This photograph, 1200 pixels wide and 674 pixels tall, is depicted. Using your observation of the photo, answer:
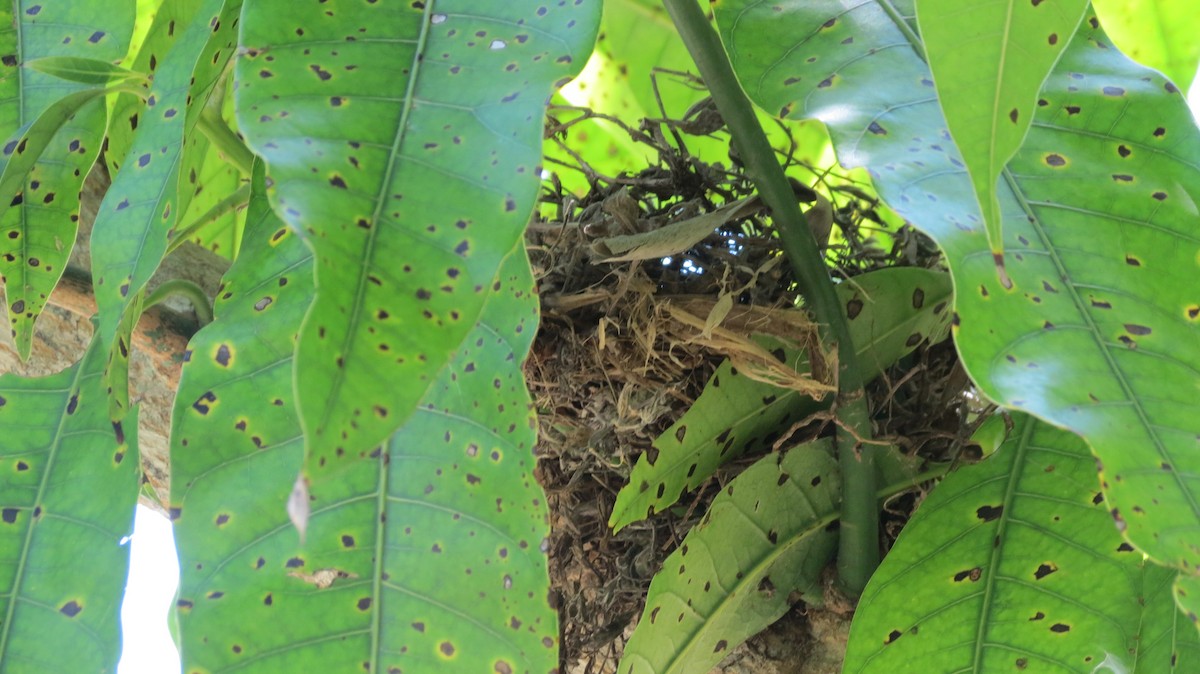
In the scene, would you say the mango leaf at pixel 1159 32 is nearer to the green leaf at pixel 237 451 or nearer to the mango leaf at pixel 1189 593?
the mango leaf at pixel 1189 593

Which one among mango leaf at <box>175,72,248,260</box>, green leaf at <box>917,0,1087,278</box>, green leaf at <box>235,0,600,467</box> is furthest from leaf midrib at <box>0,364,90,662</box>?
green leaf at <box>917,0,1087,278</box>

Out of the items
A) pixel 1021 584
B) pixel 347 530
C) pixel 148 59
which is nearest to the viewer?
pixel 347 530

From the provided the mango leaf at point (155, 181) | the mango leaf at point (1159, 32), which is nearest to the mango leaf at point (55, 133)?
the mango leaf at point (155, 181)

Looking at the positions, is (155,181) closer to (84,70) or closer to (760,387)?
(84,70)

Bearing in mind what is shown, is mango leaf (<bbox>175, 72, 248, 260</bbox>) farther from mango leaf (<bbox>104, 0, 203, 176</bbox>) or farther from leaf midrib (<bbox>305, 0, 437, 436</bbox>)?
leaf midrib (<bbox>305, 0, 437, 436</bbox>)

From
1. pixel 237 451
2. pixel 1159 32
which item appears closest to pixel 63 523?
pixel 237 451

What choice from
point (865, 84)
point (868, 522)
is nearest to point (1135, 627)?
point (868, 522)

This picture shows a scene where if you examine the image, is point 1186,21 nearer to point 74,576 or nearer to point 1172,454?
point 1172,454
